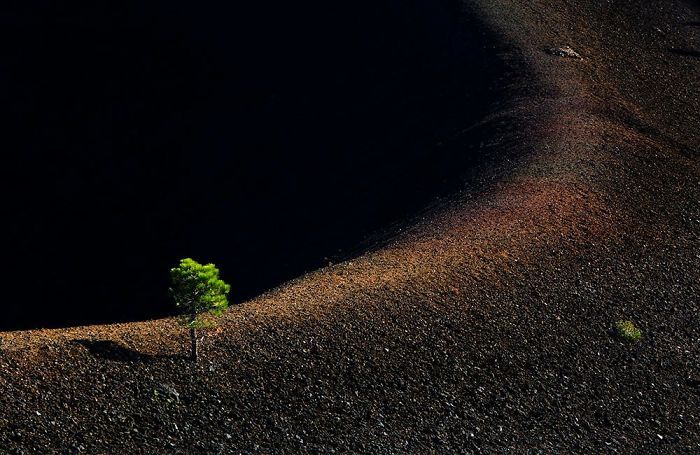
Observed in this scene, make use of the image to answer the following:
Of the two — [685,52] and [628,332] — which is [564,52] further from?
[628,332]

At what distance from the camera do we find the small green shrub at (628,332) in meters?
18.0

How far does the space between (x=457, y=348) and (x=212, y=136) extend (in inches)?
753

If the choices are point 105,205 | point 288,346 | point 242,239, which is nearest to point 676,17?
point 242,239

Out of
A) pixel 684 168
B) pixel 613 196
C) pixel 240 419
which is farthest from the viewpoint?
pixel 684 168

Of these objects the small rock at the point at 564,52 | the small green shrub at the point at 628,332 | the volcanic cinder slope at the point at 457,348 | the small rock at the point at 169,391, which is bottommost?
the small green shrub at the point at 628,332

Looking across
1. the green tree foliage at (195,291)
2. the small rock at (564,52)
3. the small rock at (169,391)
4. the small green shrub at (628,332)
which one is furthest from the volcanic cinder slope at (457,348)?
the small rock at (564,52)

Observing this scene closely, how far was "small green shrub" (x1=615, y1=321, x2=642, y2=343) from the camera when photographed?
59.2ft

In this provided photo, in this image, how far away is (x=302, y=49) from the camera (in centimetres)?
3712

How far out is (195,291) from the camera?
1499 centimetres

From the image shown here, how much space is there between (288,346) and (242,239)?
37.8 feet

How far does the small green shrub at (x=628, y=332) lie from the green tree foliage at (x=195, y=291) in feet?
27.5

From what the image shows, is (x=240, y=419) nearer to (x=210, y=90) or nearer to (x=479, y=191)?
(x=479, y=191)

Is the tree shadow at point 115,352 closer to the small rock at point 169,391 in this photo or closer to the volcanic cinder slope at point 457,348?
the volcanic cinder slope at point 457,348

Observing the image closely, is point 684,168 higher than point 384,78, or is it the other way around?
point 384,78
